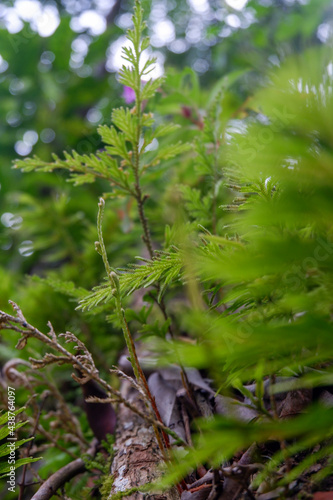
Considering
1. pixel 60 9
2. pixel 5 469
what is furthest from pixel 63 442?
pixel 60 9

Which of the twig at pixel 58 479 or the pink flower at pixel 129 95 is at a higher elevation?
the pink flower at pixel 129 95

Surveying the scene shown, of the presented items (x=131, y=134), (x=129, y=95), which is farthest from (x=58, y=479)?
(x=129, y=95)

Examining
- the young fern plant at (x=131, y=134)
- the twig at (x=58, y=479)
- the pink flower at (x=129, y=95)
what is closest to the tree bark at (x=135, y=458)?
the twig at (x=58, y=479)

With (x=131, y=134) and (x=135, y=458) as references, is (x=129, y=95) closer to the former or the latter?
(x=131, y=134)

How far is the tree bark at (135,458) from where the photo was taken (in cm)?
59

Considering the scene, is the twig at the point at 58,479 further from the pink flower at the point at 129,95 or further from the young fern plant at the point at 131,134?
the pink flower at the point at 129,95

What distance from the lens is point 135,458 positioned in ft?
2.17

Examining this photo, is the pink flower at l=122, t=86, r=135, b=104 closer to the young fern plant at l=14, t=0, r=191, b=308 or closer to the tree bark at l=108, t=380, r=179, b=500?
the young fern plant at l=14, t=0, r=191, b=308

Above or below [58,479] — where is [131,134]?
above

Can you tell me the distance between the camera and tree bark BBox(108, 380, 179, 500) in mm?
589

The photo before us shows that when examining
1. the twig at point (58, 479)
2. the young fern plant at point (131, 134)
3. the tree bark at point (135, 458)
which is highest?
the young fern plant at point (131, 134)

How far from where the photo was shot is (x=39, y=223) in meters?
1.48

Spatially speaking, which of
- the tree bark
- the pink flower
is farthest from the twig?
the pink flower

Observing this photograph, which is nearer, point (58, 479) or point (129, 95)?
point (58, 479)
